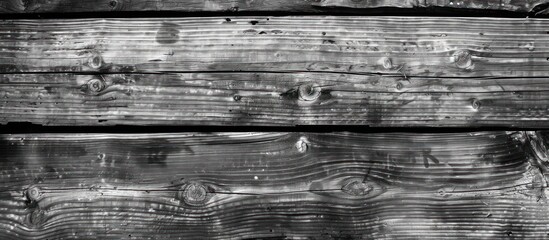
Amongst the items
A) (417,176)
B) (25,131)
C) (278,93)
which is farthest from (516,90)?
(25,131)

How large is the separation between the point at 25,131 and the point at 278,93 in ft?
3.42

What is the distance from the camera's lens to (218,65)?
1853 mm

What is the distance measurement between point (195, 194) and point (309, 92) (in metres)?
0.60

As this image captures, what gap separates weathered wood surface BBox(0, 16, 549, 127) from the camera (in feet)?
6.03

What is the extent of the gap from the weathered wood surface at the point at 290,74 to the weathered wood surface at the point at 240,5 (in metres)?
0.05

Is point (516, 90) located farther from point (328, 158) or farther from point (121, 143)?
point (121, 143)

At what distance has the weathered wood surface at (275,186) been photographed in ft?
5.92

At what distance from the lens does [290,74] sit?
72.6 inches

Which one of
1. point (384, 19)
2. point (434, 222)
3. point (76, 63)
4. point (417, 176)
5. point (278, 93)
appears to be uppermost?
point (384, 19)

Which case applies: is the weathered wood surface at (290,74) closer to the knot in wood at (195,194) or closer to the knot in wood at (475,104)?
the knot in wood at (475,104)

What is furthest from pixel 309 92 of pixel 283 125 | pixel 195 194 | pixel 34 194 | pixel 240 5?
pixel 34 194

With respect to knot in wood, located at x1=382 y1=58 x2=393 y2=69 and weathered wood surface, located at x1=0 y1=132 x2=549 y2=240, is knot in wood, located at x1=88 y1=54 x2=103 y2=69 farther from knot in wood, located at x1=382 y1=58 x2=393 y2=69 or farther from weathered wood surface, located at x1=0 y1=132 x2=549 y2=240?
knot in wood, located at x1=382 y1=58 x2=393 y2=69

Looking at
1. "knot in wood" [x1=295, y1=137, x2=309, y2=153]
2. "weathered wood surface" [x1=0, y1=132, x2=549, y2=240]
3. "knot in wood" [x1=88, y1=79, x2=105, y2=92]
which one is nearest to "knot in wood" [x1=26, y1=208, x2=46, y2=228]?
"weathered wood surface" [x1=0, y1=132, x2=549, y2=240]

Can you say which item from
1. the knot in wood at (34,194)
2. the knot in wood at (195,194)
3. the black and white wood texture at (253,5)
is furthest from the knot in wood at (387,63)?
the knot in wood at (34,194)
